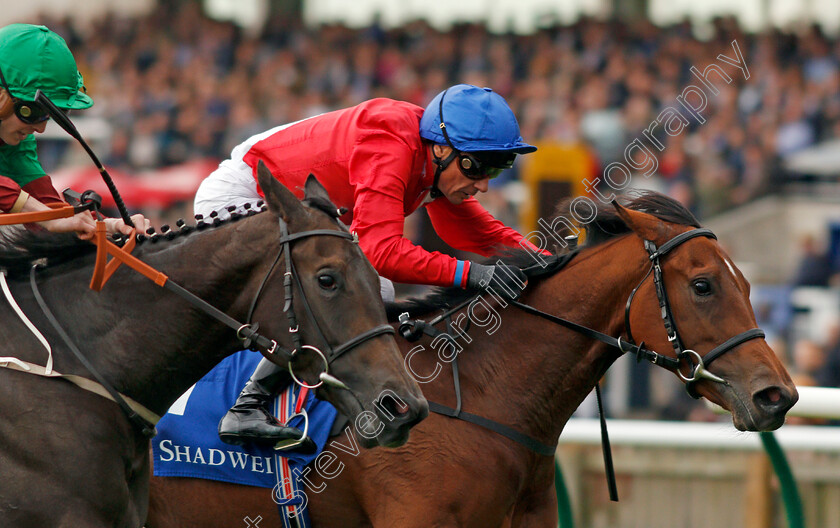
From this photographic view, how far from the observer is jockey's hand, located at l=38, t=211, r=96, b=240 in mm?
2959

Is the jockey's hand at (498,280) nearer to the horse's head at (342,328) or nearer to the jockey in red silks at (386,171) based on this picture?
the jockey in red silks at (386,171)

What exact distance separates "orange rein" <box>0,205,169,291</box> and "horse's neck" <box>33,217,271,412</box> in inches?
1.8

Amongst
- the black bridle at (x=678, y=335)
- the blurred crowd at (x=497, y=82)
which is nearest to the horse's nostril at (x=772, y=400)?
the black bridle at (x=678, y=335)

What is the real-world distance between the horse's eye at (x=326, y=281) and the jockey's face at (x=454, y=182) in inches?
42.4

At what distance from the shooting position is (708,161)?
10.5 meters

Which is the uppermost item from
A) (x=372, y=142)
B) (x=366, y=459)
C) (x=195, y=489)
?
(x=372, y=142)

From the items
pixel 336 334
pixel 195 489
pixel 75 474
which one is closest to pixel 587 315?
pixel 336 334

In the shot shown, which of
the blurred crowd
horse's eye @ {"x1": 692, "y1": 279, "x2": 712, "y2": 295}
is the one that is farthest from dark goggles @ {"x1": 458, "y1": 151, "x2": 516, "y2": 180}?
the blurred crowd

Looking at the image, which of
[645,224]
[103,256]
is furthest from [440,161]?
[103,256]

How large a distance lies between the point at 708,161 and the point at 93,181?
261 inches

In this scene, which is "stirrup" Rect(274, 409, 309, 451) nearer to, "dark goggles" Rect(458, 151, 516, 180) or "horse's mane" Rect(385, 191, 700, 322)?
"horse's mane" Rect(385, 191, 700, 322)

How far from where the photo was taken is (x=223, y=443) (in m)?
3.55

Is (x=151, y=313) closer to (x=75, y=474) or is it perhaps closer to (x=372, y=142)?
(x=75, y=474)

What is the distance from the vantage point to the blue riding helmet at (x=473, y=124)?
12.1 ft
